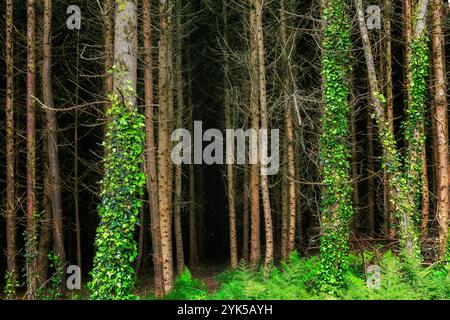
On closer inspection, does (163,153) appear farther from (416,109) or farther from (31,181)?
(416,109)

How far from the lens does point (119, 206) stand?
8.38 m

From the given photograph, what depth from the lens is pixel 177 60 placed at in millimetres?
18078

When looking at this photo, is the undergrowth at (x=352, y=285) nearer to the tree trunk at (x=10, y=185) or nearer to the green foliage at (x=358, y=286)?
the green foliage at (x=358, y=286)

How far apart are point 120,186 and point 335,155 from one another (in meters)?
5.03

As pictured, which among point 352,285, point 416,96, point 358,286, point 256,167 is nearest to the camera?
point 358,286

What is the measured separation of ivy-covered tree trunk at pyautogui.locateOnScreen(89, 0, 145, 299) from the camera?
27.2ft

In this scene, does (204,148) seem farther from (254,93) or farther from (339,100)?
(339,100)

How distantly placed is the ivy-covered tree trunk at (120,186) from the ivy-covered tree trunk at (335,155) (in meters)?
4.48

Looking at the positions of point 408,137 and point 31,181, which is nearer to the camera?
point 408,137

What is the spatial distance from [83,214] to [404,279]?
20.1m

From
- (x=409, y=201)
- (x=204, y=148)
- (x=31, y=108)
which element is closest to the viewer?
(x=409, y=201)

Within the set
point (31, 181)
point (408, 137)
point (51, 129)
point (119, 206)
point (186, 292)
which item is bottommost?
point (186, 292)

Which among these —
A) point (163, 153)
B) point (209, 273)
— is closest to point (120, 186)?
point (163, 153)

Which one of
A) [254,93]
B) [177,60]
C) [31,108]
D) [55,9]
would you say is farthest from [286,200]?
[55,9]
